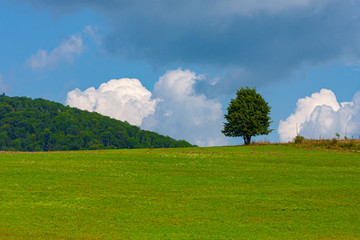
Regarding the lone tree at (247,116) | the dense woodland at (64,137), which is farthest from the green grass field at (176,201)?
the dense woodland at (64,137)

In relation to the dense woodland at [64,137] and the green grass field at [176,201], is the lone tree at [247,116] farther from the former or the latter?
the dense woodland at [64,137]

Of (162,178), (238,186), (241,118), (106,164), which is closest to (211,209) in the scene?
(238,186)

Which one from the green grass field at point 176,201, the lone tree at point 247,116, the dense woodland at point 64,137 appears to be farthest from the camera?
the dense woodland at point 64,137

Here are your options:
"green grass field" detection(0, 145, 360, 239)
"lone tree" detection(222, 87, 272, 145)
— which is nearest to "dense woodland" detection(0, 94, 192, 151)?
"lone tree" detection(222, 87, 272, 145)

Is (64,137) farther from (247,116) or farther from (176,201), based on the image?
(176,201)

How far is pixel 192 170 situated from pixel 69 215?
20.5 meters

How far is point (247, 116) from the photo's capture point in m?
78.9

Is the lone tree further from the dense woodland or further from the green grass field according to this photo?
the dense woodland

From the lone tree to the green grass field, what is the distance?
32709mm

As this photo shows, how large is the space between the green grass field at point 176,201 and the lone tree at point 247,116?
32.7 meters

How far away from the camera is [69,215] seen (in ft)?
75.6

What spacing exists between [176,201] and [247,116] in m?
54.2

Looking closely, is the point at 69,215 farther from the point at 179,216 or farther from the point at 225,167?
the point at 225,167

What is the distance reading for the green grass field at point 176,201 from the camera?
67.8ft
